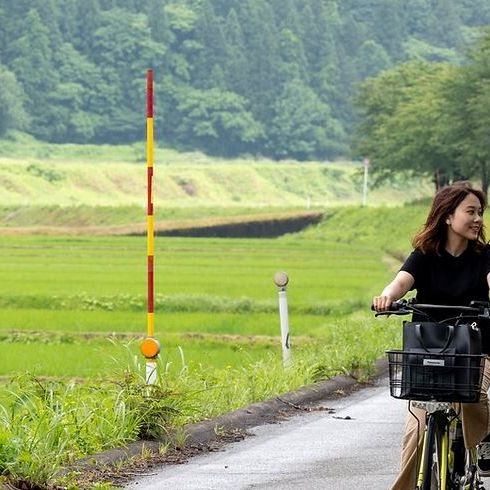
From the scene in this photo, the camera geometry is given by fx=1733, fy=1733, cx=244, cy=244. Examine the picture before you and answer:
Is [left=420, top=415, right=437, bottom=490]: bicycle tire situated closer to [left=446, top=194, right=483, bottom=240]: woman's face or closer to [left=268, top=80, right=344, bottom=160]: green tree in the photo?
[left=446, top=194, right=483, bottom=240]: woman's face

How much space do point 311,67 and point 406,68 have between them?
58.2 m

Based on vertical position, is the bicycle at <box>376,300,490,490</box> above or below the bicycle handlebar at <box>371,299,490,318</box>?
below

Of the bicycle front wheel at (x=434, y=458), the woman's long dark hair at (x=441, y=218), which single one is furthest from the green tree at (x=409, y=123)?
the bicycle front wheel at (x=434, y=458)

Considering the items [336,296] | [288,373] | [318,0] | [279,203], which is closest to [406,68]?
[279,203]

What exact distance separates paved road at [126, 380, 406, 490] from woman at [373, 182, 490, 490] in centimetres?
229

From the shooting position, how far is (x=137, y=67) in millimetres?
171125

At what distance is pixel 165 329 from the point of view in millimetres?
28859

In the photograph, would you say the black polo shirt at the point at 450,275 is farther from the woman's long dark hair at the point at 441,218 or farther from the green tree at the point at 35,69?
the green tree at the point at 35,69

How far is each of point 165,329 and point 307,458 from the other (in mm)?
17919

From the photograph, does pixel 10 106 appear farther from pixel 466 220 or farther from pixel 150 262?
pixel 466 220

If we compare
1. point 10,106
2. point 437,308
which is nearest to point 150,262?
point 437,308

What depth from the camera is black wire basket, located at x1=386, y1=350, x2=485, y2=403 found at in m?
6.80

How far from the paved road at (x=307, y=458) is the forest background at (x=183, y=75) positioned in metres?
146

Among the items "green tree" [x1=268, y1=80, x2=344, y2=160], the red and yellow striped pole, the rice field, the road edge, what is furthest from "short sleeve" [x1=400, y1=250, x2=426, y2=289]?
"green tree" [x1=268, y1=80, x2=344, y2=160]
